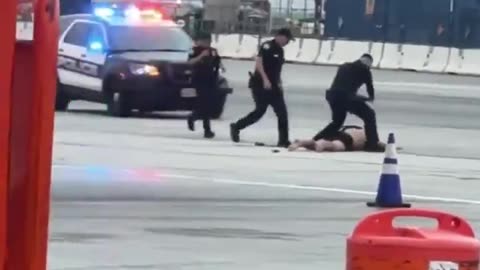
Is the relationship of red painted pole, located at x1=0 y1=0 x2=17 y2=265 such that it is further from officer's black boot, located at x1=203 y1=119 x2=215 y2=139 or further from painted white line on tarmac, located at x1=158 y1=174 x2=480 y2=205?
officer's black boot, located at x1=203 y1=119 x2=215 y2=139

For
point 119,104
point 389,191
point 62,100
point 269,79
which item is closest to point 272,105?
point 269,79

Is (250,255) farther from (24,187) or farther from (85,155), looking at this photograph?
(85,155)

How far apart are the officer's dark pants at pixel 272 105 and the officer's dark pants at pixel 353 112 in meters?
0.53

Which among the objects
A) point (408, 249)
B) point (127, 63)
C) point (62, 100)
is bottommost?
point (62, 100)

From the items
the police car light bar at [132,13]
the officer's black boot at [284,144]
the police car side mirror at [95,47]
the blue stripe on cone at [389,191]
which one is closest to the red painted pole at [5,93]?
the blue stripe on cone at [389,191]

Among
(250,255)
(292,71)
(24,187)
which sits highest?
(24,187)

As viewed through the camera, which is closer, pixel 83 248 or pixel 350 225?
pixel 83 248

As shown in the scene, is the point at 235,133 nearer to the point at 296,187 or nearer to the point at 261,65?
the point at 261,65

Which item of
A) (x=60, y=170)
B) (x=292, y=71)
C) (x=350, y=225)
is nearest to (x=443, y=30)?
(x=292, y=71)

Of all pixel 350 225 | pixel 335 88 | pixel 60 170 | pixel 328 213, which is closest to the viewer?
pixel 350 225

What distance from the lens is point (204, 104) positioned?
2212 cm

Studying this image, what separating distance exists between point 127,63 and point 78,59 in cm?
130

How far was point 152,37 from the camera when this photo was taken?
26.3 meters

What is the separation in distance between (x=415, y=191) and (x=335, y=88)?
205 inches
